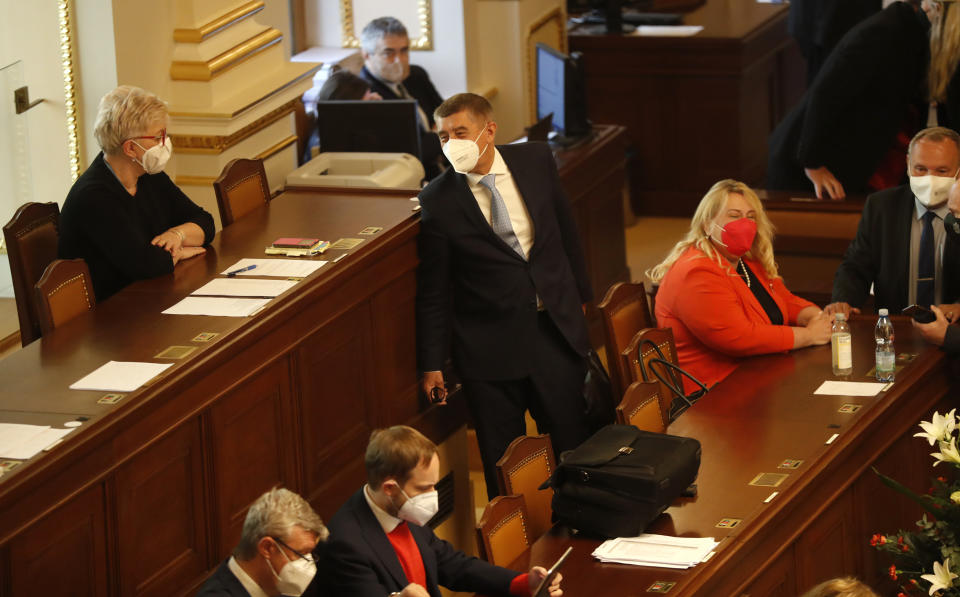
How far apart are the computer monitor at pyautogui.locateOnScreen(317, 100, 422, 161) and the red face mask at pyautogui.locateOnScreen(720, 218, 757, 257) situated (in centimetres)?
158

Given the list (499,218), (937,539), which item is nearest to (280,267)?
(499,218)

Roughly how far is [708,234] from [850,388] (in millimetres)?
792

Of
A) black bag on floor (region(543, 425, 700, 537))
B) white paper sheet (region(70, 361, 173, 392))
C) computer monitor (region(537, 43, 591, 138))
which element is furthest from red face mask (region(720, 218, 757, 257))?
computer monitor (region(537, 43, 591, 138))

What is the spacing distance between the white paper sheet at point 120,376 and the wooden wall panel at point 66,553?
1.01 ft

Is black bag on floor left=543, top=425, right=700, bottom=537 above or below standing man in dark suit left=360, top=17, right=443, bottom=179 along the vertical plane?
below

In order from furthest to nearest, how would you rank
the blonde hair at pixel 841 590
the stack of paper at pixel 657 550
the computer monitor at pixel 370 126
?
the computer monitor at pixel 370 126 → the stack of paper at pixel 657 550 → the blonde hair at pixel 841 590

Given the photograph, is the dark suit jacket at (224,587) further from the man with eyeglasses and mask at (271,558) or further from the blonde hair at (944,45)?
the blonde hair at (944,45)

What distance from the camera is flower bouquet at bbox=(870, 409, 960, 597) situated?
3.80 metres

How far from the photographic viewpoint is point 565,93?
745 cm

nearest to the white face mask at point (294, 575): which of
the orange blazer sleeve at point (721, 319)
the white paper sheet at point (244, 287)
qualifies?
the white paper sheet at point (244, 287)

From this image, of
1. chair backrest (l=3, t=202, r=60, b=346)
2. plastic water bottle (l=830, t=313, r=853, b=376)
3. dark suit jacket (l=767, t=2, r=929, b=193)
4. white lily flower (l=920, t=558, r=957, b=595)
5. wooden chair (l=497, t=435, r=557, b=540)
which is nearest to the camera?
white lily flower (l=920, t=558, r=957, b=595)

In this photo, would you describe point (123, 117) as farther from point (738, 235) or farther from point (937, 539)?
point (937, 539)

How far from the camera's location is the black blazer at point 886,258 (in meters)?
5.53

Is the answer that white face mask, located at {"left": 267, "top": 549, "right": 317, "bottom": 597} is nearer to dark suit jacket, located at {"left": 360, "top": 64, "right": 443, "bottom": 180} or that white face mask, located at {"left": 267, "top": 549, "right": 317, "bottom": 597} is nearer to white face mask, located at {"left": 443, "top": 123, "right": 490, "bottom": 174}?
white face mask, located at {"left": 443, "top": 123, "right": 490, "bottom": 174}
